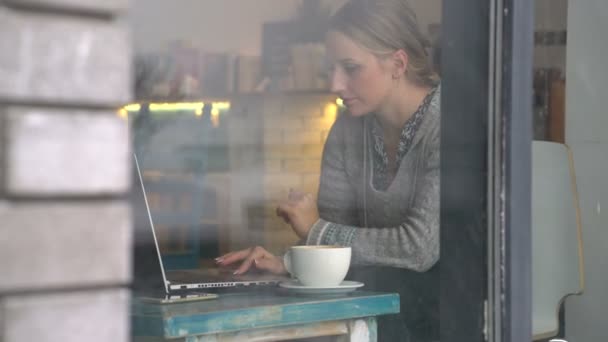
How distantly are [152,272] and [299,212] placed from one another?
0.80m

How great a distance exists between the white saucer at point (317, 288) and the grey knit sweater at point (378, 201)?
0.15 metres

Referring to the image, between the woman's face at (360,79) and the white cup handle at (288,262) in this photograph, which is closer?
the white cup handle at (288,262)

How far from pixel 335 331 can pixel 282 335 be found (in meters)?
0.11

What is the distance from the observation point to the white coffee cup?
205 cm

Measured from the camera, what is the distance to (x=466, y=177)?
214cm

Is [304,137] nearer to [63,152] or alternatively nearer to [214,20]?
[214,20]

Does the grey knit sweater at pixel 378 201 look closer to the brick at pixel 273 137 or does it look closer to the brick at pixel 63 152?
the brick at pixel 273 137

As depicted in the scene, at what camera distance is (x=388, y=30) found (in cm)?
263

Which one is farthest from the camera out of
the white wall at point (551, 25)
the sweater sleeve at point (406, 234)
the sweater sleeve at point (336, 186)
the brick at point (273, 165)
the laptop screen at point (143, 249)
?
the brick at point (273, 165)

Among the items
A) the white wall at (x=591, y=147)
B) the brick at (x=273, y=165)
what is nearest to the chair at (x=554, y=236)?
the white wall at (x=591, y=147)

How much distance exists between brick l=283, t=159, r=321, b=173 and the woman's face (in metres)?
0.23

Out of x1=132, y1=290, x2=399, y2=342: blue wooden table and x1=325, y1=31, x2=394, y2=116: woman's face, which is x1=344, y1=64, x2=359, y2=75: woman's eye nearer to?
x1=325, y1=31, x2=394, y2=116: woman's face

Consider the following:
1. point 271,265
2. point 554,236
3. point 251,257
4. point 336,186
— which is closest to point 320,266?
point 271,265

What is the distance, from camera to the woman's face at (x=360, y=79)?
2576 mm
